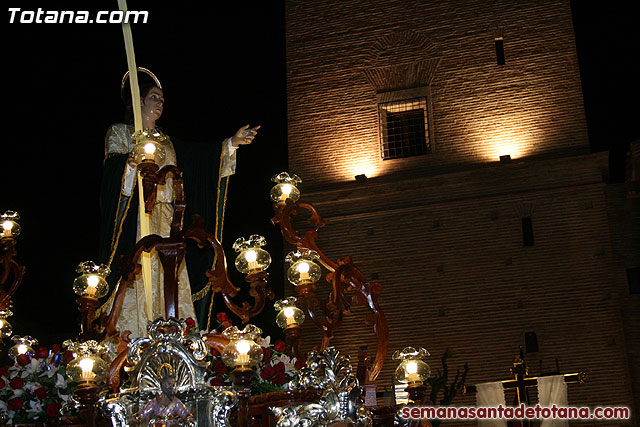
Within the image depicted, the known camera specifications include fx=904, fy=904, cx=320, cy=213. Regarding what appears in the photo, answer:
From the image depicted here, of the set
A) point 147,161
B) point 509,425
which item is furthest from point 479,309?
point 147,161

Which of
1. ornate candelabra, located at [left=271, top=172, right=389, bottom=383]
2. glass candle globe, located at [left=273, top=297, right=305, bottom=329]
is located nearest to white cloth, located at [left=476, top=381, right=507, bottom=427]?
ornate candelabra, located at [left=271, top=172, right=389, bottom=383]

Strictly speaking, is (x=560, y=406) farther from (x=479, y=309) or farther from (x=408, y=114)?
(x=408, y=114)

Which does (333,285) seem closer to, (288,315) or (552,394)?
(288,315)

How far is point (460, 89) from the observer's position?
15.5 meters

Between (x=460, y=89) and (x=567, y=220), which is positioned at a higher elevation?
(x=460, y=89)

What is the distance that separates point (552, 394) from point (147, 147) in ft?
26.0

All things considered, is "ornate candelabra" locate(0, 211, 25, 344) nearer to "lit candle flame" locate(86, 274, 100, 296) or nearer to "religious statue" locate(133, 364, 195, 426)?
"lit candle flame" locate(86, 274, 100, 296)

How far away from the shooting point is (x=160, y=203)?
26.7 ft

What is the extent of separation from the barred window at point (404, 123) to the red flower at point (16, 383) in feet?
33.5

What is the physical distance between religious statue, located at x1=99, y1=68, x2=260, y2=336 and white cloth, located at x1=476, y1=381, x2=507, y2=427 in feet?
17.4

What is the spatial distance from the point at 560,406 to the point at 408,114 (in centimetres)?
605

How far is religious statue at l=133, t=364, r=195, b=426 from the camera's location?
424cm

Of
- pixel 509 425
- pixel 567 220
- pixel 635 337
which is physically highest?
pixel 567 220

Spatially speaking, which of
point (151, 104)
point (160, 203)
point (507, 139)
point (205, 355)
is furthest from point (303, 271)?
point (507, 139)
